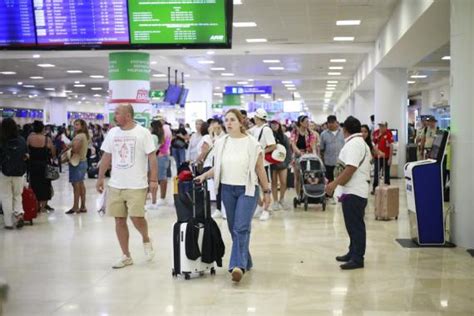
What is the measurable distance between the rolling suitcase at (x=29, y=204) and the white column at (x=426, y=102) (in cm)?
3181

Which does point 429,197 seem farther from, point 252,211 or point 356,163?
point 252,211

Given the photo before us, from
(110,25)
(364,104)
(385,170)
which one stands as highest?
(110,25)

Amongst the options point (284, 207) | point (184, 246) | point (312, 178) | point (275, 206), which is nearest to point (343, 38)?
point (312, 178)

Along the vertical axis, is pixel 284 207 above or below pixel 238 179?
below

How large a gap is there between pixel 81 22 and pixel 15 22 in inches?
36.9

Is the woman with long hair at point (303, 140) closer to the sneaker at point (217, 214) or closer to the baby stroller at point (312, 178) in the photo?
the baby stroller at point (312, 178)

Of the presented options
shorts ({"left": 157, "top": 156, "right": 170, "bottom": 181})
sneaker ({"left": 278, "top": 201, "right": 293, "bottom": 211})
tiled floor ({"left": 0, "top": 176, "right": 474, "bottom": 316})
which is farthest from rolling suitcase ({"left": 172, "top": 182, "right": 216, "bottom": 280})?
shorts ({"left": 157, "top": 156, "right": 170, "bottom": 181})

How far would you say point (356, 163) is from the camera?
612cm

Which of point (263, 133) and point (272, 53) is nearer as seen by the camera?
point (263, 133)

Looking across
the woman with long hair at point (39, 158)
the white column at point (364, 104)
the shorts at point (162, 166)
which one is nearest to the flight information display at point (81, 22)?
the woman with long hair at point (39, 158)

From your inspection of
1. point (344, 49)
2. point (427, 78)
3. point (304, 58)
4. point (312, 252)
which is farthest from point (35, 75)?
point (312, 252)

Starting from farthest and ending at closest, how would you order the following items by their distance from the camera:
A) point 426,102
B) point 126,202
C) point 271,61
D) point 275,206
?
1. point 426,102
2. point 271,61
3. point 275,206
4. point 126,202

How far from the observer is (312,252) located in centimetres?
720

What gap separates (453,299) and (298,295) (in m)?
1.30
